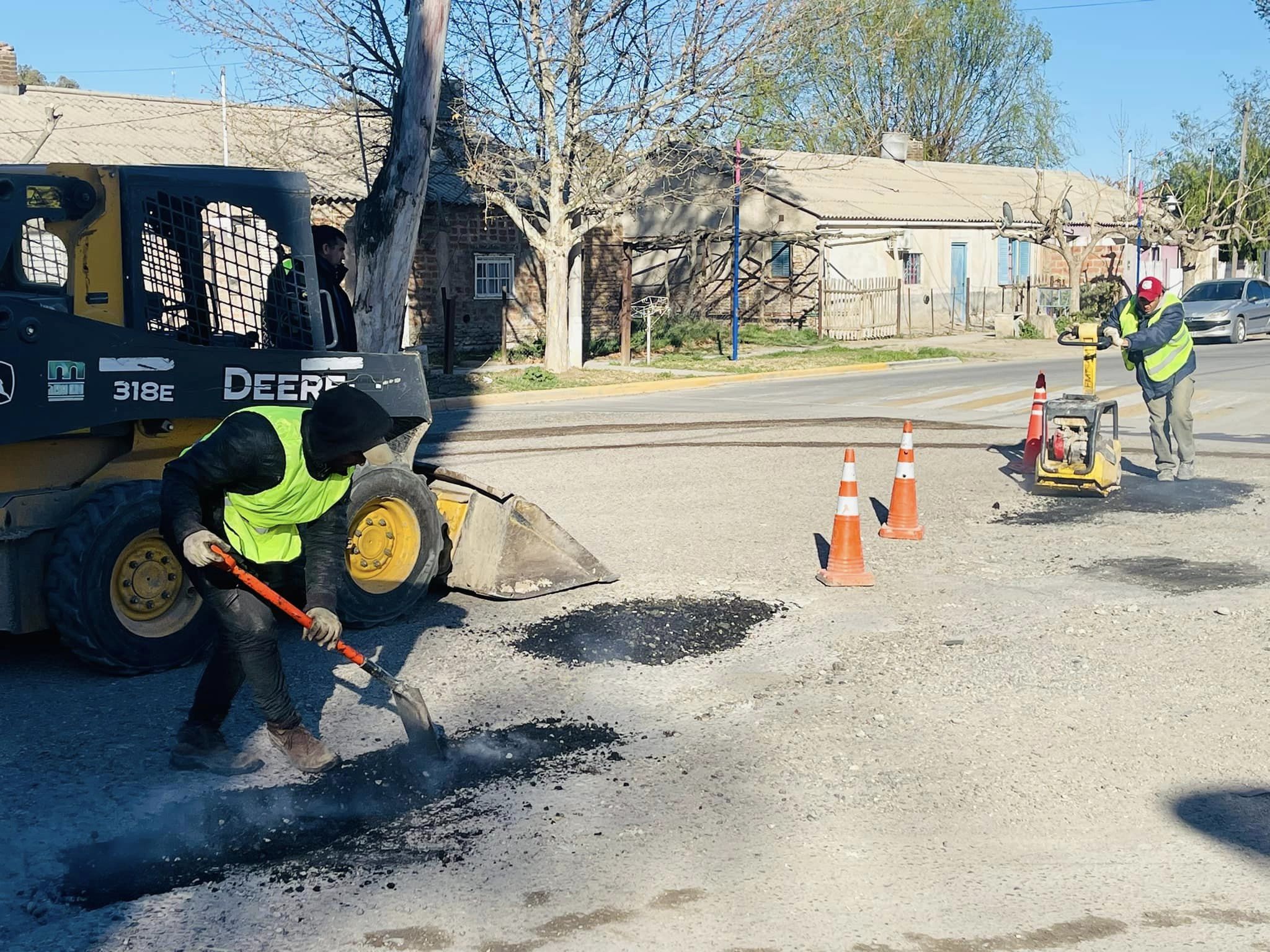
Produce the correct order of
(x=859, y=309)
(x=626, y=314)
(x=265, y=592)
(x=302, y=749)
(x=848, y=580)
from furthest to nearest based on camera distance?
(x=859, y=309)
(x=626, y=314)
(x=848, y=580)
(x=302, y=749)
(x=265, y=592)

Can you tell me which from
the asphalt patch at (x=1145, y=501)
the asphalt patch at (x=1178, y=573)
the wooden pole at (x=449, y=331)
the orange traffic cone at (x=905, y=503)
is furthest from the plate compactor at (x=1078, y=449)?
the wooden pole at (x=449, y=331)

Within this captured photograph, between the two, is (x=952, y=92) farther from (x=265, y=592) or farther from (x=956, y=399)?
(x=265, y=592)

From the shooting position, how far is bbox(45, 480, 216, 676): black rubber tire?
5.77 meters

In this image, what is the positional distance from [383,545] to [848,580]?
2.78 m

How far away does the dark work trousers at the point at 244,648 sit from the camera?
4.79 meters

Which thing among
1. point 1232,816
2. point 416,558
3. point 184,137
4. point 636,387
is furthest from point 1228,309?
point 1232,816

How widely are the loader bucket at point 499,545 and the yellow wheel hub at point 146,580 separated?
1.76m

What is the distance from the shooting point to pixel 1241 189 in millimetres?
41406

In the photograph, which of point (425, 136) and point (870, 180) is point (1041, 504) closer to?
point (425, 136)

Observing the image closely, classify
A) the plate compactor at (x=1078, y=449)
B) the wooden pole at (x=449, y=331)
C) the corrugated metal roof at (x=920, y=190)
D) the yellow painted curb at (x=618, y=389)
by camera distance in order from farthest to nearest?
the corrugated metal roof at (x=920, y=190)
the wooden pole at (x=449, y=331)
the yellow painted curb at (x=618, y=389)
the plate compactor at (x=1078, y=449)

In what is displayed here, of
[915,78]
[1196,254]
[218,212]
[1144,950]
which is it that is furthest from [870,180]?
[1144,950]

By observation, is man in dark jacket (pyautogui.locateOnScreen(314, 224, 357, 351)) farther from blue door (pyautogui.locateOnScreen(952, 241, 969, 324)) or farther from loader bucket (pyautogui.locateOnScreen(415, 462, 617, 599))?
blue door (pyautogui.locateOnScreen(952, 241, 969, 324))

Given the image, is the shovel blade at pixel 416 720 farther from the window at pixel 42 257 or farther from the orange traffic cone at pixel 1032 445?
the orange traffic cone at pixel 1032 445

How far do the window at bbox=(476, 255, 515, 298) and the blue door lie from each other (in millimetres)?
13962
